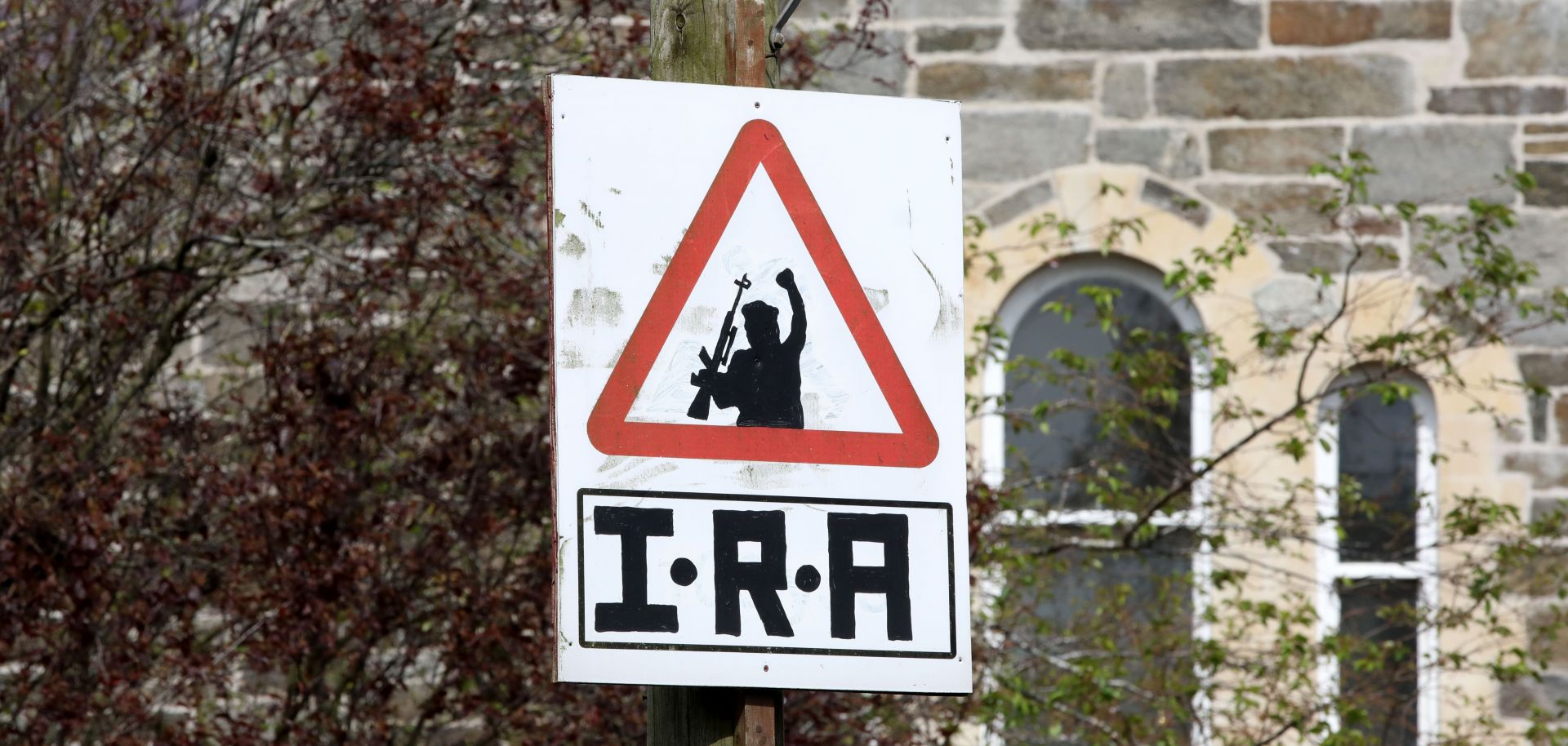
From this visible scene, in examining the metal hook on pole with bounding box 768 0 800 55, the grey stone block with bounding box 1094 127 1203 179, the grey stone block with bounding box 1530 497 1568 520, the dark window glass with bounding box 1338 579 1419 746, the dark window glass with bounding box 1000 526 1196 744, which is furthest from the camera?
the grey stone block with bounding box 1094 127 1203 179

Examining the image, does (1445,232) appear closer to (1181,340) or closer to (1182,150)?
(1182,150)

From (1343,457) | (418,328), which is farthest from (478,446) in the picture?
(1343,457)

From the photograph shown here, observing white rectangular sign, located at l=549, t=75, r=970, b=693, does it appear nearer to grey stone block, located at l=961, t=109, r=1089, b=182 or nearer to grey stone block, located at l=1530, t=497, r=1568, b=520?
grey stone block, located at l=961, t=109, r=1089, b=182

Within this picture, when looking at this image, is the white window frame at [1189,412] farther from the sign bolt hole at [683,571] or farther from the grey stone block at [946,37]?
the sign bolt hole at [683,571]

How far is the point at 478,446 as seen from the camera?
627 cm

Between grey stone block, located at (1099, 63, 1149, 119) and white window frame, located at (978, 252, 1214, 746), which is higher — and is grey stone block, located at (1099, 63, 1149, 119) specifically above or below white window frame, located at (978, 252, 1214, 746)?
above

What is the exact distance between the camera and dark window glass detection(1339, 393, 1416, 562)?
25.8ft

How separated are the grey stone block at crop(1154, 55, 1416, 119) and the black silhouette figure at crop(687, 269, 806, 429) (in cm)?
488

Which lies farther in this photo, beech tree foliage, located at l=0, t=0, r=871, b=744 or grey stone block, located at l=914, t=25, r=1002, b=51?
grey stone block, located at l=914, t=25, r=1002, b=51

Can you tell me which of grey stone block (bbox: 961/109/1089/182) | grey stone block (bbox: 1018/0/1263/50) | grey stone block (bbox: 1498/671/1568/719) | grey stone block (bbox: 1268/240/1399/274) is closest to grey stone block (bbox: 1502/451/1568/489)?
grey stone block (bbox: 1498/671/1568/719)

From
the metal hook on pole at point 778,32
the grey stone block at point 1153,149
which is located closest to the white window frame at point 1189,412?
the grey stone block at point 1153,149

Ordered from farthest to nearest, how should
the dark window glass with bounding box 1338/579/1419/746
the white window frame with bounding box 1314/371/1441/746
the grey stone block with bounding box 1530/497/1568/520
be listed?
the grey stone block with bounding box 1530/497/1568/520 < the white window frame with bounding box 1314/371/1441/746 < the dark window glass with bounding box 1338/579/1419/746

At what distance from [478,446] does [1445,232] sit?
388 centimetres

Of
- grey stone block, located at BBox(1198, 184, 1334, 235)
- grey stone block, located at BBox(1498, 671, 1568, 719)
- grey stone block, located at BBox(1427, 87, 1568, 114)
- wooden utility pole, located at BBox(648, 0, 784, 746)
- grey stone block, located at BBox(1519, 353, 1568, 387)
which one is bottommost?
grey stone block, located at BBox(1498, 671, 1568, 719)
